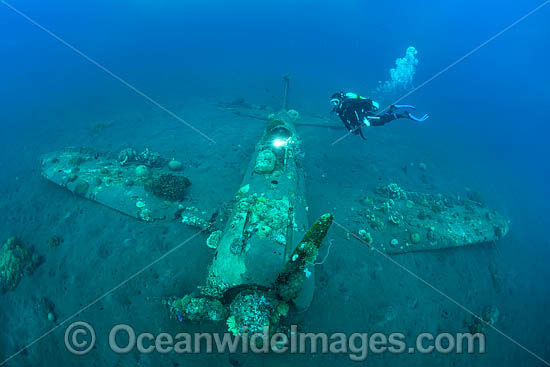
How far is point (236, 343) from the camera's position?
522 cm

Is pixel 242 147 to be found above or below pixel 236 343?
above

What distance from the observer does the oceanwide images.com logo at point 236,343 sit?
5.59 m

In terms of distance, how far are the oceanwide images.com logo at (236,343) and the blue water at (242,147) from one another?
8.0 inches

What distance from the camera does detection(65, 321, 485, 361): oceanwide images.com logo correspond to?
5586 mm

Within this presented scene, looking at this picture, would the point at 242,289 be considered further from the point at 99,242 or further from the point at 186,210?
the point at 99,242

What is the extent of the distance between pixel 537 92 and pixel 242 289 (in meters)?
69.8

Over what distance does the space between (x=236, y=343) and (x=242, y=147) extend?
914 cm

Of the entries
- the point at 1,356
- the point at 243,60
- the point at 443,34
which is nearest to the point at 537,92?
the point at 443,34

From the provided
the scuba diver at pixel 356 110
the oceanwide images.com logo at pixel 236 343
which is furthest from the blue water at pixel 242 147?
the scuba diver at pixel 356 110

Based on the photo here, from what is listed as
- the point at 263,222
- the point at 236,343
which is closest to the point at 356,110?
the point at 263,222

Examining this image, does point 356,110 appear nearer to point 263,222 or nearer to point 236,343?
point 263,222

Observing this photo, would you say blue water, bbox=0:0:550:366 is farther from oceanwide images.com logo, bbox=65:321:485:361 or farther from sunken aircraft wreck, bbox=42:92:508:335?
sunken aircraft wreck, bbox=42:92:508:335

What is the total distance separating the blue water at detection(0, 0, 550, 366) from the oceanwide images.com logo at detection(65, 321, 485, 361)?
20 cm

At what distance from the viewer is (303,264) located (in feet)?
14.2
